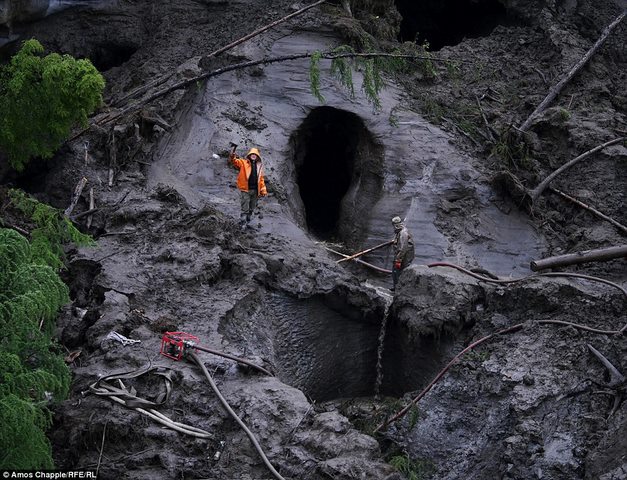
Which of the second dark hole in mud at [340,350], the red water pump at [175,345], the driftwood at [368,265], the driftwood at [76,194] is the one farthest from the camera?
the driftwood at [368,265]

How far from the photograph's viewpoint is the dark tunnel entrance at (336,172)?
14820 millimetres

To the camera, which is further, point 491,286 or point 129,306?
point 491,286

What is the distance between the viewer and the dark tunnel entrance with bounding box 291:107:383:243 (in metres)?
14.8

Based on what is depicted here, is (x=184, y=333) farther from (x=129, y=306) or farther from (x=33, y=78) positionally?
(x=33, y=78)

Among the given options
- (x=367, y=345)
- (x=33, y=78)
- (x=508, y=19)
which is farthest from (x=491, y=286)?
(x=508, y=19)

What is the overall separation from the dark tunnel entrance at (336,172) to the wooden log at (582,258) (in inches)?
134

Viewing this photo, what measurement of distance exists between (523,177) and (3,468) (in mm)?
10240

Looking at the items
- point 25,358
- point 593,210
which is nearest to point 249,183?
point 593,210

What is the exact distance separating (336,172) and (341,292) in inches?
182

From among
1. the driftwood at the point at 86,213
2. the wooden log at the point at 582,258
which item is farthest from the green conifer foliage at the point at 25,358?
the wooden log at the point at 582,258

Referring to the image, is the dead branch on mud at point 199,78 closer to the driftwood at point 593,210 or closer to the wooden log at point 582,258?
the driftwood at point 593,210

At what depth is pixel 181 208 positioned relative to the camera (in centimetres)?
1243

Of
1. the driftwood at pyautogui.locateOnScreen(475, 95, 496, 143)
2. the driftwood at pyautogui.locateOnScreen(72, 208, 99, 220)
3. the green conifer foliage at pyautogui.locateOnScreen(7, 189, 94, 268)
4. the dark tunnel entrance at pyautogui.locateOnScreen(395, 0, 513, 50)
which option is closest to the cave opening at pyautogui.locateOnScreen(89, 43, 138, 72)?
the driftwood at pyautogui.locateOnScreen(72, 208, 99, 220)

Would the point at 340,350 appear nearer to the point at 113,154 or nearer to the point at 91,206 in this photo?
the point at 91,206
